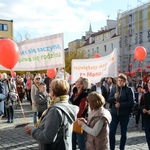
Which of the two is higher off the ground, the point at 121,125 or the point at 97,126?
the point at 97,126

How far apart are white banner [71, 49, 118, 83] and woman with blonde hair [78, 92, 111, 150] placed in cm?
322

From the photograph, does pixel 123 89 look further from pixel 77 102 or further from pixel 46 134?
pixel 46 134

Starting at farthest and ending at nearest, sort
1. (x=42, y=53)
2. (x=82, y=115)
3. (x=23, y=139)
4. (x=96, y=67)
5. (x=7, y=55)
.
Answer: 1. (x=96, y=67)
2. (x=23, y=139)
3. (x=42, y=53)
4. (x=7, y=55)
5. (x=82, y=115)

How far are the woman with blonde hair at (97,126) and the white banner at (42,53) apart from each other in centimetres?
314

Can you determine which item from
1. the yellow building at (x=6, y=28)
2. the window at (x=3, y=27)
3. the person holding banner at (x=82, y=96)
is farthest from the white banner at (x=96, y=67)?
the window at (x=3, y=27)

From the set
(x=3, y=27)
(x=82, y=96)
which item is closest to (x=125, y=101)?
(x=82, y=96)

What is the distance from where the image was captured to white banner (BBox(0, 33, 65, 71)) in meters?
7.04

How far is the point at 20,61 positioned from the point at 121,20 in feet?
153

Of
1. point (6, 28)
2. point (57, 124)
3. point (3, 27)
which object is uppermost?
point (3, 27)

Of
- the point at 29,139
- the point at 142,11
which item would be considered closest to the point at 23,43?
the point at 29,139

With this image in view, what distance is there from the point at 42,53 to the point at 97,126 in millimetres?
3659

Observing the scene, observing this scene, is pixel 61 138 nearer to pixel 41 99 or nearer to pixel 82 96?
pixel 82 96

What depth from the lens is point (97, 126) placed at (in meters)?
3.89

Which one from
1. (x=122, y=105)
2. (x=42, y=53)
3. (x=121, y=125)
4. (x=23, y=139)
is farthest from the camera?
(x=23, y=139)
